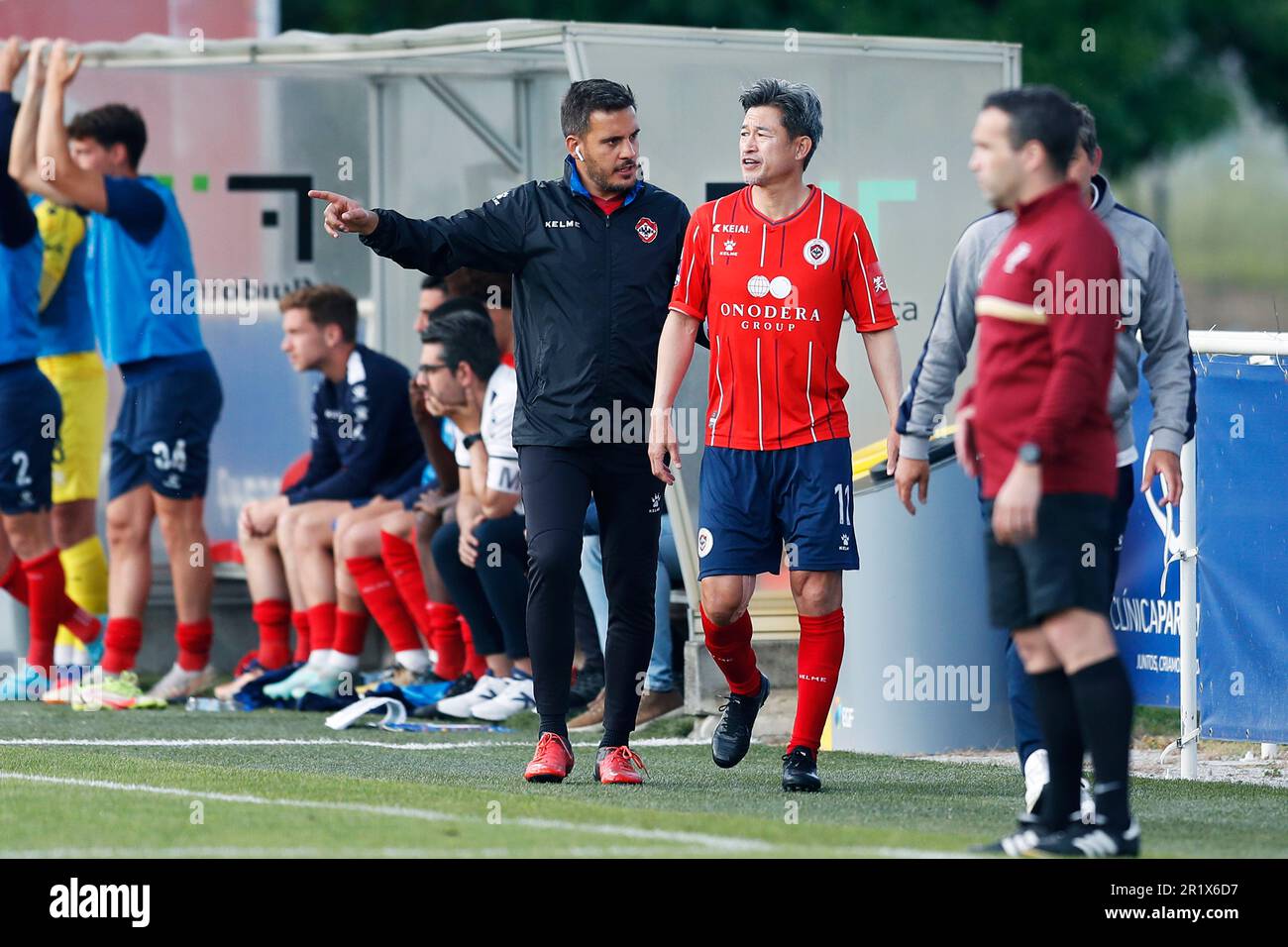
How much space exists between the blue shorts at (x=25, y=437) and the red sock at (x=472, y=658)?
92.5 inches

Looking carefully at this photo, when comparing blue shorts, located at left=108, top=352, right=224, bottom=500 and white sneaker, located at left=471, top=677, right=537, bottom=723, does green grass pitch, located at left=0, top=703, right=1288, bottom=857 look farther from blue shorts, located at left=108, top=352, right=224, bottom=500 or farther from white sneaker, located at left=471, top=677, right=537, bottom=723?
blue shorts, located at left=108, top=352, right=224, bottom=500

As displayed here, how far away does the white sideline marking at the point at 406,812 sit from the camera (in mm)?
5574

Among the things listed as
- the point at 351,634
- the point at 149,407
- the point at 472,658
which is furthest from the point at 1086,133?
the point at 149,407

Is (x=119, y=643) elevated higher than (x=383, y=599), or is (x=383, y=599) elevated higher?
(x=383, y=599)

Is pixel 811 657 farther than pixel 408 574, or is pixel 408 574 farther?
pixel 408 574

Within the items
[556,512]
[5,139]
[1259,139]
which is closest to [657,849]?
[556,512]

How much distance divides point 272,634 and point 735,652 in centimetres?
416

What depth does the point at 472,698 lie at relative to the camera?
9664 millimetres

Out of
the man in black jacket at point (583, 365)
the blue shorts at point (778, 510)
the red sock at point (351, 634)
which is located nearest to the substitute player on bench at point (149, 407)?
the red sock at point (351, 634)

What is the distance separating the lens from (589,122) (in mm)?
7145

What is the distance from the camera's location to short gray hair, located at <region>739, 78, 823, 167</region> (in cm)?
707

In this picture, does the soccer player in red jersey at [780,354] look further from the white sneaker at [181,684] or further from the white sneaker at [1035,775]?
the white sneaker at [181,684]

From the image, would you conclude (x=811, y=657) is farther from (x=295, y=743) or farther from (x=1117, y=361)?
(x=295, y=743)
